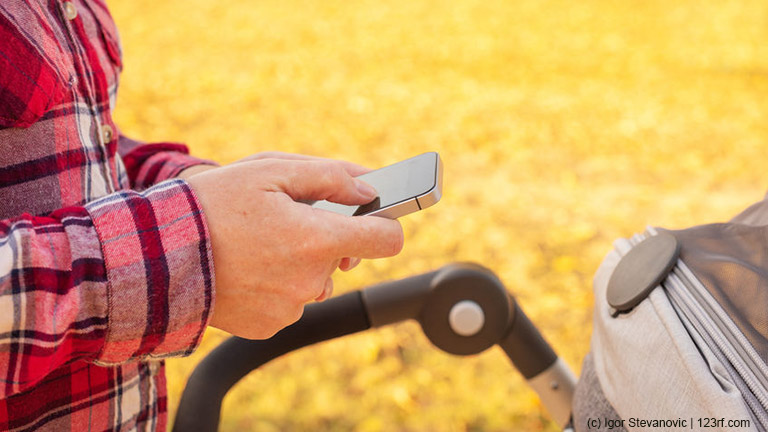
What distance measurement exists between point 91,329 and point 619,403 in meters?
0.70

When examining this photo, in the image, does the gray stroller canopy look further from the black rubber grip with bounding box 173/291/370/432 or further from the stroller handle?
the black rubber grip with bounding box 173/291/370/432

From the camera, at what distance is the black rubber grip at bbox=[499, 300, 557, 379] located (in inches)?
55.3

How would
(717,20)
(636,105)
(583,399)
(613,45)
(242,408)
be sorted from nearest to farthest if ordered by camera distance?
(583,399) → (242,408) → (636,105) → (613,45) → (717,20)

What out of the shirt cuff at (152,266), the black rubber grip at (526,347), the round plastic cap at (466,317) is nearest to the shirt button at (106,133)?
the shirt cuff at (152,266)

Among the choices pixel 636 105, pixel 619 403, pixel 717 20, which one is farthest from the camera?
pixel 717 20

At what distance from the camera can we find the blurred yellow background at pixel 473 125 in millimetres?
2711

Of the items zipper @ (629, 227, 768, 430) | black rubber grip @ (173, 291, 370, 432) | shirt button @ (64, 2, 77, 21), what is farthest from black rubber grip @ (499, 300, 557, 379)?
shirt button @ (64, 2, 77, 21)

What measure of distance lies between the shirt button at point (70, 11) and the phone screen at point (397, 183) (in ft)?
1.52

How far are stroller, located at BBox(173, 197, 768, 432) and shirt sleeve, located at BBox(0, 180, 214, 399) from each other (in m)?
0.48

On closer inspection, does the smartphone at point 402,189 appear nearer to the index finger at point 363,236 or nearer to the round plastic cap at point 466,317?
the index finger at point 363,236

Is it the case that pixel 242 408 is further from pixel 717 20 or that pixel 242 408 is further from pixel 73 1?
pixel 717 20

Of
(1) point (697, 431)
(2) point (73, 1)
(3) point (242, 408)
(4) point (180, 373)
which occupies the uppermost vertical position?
(2) point (73, 1)

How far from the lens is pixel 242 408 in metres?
2.55

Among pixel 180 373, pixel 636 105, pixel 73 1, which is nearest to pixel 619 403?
pixel 73 1
